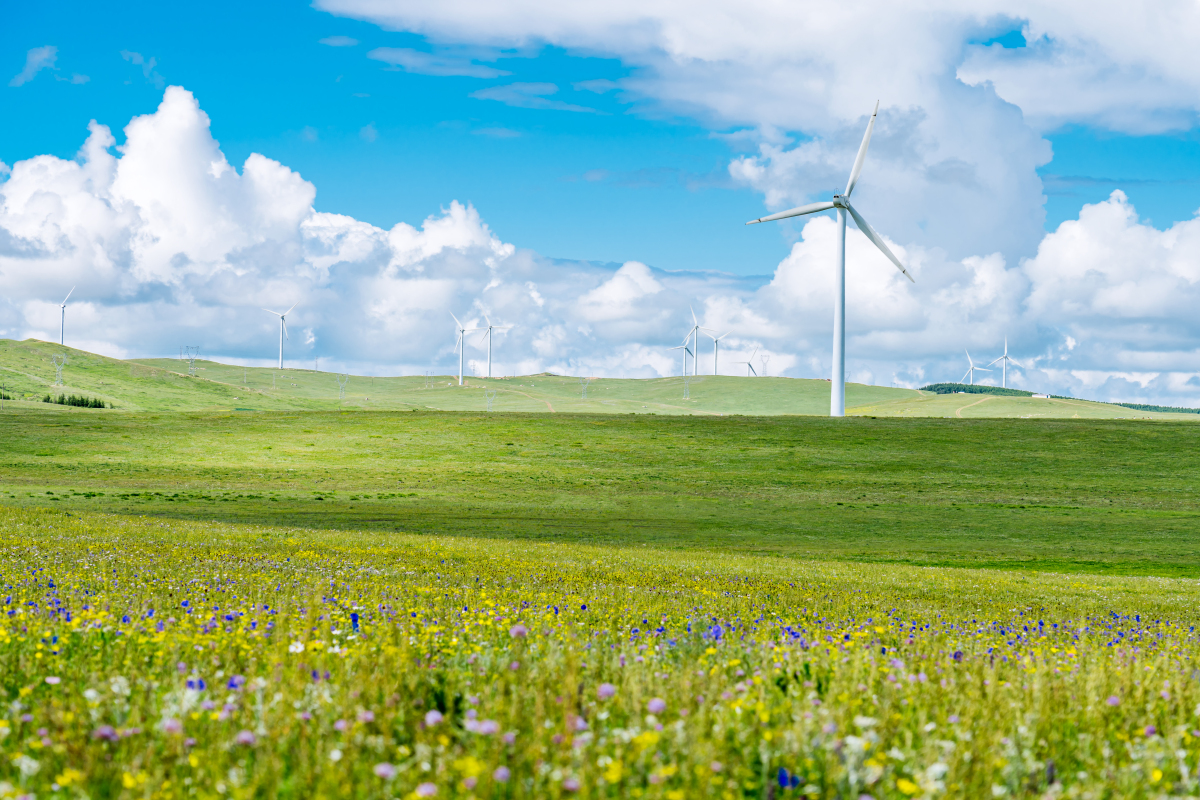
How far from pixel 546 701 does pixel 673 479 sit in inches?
2368

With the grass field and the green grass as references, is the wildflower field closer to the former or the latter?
the grass field

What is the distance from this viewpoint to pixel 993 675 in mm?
5758

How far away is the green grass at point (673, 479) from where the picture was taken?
136ft

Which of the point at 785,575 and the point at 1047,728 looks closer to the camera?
the point at 1047,728

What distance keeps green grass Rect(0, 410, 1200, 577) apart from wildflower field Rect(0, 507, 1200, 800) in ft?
90.3

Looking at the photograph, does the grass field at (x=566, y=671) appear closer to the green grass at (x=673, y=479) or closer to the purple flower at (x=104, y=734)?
the purple flower at (x=104, y=734)

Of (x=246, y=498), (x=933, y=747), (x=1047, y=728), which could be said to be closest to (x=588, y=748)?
(x=933, y=747)

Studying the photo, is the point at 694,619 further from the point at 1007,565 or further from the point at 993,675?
the point at 1007,565

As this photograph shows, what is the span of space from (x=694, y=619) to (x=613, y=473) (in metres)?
56.5

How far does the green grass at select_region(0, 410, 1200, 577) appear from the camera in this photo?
136 ft

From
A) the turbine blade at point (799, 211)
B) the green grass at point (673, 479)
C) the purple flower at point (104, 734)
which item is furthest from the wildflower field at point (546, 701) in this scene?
the turbine blade at point (799, 211)

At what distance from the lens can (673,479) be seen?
213 ft

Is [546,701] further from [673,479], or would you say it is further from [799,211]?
[799,211]

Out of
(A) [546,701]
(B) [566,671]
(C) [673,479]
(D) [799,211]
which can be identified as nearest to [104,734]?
(A) [546,701]
